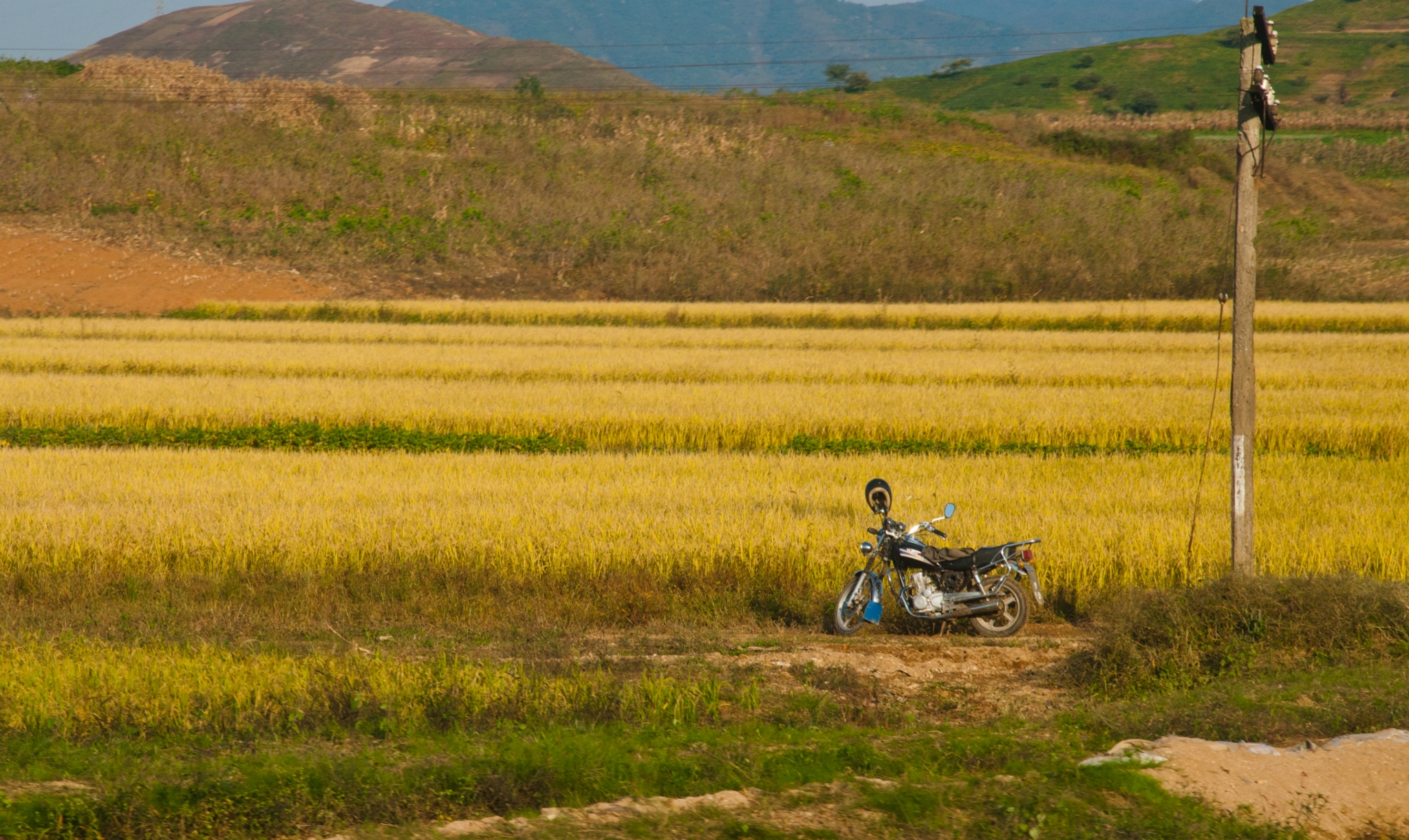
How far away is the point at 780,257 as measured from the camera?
48719 millimetres

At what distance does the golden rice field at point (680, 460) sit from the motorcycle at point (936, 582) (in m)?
1.06

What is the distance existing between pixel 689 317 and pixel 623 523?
84.2 feet

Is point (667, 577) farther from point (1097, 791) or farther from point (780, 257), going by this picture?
point (780, 257)

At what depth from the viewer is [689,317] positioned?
36.4 meters

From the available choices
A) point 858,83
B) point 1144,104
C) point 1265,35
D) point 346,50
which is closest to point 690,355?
point 1265,35

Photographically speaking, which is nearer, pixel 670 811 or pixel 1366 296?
pixel 670 811

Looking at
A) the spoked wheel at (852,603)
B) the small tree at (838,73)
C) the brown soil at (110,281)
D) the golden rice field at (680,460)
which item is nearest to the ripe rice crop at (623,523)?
the golden rice field at (680,460)

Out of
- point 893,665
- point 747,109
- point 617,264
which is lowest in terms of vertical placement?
point 893,665

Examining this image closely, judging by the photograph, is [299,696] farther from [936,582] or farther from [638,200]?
[638,200]

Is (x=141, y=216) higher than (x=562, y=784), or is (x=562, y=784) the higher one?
(x=141, y=216)

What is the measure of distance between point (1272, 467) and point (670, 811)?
479 inches

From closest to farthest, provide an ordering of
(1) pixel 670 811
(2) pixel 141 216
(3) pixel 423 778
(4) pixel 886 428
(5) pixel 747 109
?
(1) pixel 670 811 → (3) pixel 423 778 → (4) pixel 886 428 → (2) pixel 141 216 → (5) pixel 747 109

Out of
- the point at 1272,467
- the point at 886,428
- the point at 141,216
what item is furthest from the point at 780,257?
the point at 1272,467

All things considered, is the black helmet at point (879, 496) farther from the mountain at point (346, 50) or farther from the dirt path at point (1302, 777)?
the mountain at point (346, 50)
